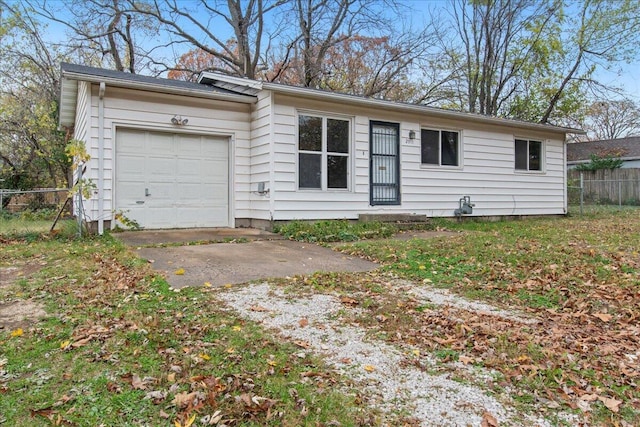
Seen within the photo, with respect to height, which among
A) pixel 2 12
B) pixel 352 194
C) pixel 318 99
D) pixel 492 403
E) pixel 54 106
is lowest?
pixel 492 403

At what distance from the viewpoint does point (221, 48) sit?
71.0 ft

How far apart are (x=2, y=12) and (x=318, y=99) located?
1497 cm

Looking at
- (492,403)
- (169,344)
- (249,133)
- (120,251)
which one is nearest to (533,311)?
(492,403)

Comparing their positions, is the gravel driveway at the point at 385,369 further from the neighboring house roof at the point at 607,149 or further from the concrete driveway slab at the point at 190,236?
the neighboring house roof at the point at 607,149

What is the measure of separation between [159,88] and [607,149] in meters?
28.7

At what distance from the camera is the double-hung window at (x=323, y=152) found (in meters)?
9.40

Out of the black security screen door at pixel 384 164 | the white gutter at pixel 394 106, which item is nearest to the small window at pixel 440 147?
the white gutter at pixel 394 106

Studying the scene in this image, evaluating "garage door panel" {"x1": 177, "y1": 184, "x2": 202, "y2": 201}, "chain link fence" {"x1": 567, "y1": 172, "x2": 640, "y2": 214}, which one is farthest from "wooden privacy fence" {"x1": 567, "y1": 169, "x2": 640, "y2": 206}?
"garage door panel" {"x1": 177, "y1": 184, "x2": 202, "y2": 201}

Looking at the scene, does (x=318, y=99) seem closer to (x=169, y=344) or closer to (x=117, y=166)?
(x=117, y=166)

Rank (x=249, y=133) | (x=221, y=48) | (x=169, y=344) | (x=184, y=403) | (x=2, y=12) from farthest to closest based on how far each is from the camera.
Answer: (x=221, y=48) → (x=2, y=12) → (x=249, y=133) → (x=169, y=344) → (x=184, y=403)

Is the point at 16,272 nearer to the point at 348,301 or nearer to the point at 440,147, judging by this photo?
the point at 348,301

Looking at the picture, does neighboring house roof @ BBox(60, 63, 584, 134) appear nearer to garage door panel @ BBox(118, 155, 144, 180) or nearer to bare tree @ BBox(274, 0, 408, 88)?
garage door panel @ BBox(118, 155, 144, 180)

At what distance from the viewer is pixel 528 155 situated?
508 inches

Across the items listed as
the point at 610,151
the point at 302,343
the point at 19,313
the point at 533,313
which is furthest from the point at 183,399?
the point at 610,151
